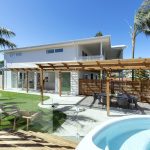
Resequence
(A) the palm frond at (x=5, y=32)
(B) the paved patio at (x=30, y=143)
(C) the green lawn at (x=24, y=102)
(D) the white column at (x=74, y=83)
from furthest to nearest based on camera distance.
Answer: (D) the white column at (x=74, y=83) < (A) the palm frond at (x=5, y=32) < (C) the green lawn at (x=24, y=102) < (B) the paved patio at (x=30, y=143)

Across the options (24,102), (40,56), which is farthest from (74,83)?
(24,102)

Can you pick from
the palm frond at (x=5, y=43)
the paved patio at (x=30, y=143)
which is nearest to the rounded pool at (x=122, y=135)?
the paved patio at (x=30, y=143)

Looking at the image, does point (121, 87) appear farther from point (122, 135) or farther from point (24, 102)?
point (122, 135)

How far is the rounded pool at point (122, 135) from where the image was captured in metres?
6.81

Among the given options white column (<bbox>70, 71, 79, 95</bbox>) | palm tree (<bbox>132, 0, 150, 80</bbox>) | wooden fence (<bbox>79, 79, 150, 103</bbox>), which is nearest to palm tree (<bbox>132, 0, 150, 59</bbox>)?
palm tree (<bbox>132, 0, 150, 80</bbox>)

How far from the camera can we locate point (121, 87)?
2053 centimetres

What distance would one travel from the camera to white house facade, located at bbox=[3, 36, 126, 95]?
23.9 meters

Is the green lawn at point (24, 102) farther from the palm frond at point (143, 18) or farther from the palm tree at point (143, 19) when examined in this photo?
the palm frond at point (143, 18)

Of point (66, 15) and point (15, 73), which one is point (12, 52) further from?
point (66, 15)

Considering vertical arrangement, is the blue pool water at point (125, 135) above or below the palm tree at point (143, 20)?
below

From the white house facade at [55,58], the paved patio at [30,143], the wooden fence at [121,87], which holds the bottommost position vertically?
the paved patio at [30,143]

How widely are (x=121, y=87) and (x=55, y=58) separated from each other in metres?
10.2

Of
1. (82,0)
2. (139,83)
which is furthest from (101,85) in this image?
(82,0)

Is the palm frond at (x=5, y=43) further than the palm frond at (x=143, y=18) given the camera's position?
No
